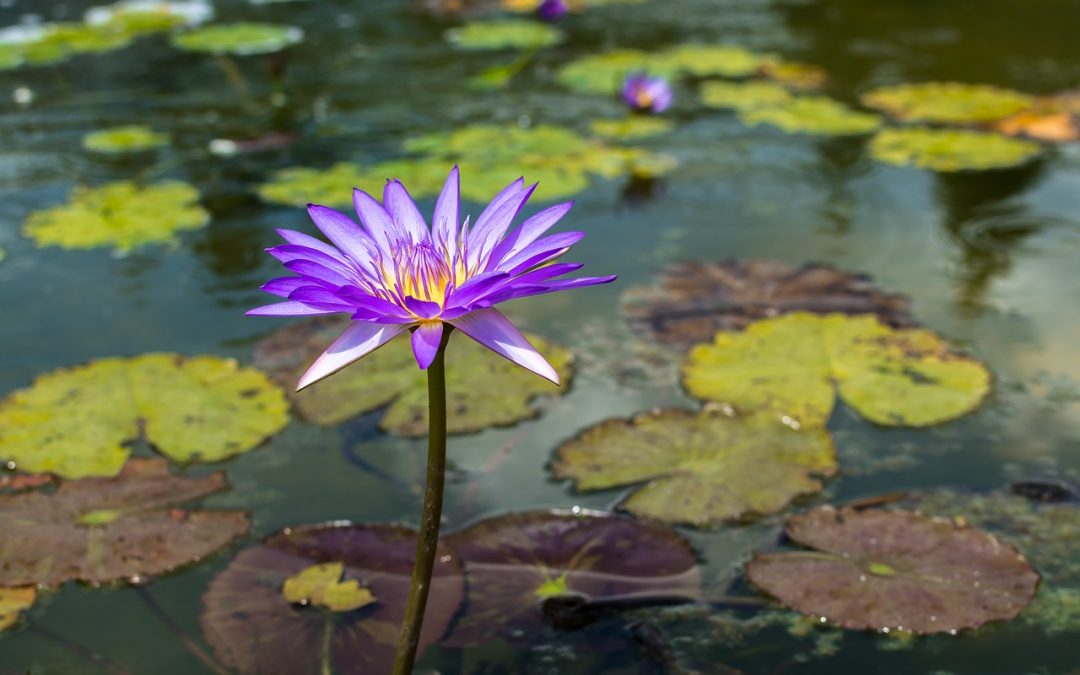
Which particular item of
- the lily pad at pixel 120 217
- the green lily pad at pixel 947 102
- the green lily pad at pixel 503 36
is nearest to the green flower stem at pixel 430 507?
the lily pad at pixel 120 217

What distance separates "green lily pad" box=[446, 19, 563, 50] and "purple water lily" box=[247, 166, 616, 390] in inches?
182

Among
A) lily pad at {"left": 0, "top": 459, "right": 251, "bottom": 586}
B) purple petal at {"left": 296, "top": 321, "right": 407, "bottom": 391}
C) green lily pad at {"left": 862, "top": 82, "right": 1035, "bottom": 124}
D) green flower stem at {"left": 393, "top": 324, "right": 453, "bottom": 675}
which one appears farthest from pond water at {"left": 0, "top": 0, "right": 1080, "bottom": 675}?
purple petal at {"left": 296, "top": 321, "right": 407, "bottom": 391}

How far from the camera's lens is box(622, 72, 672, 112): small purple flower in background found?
4746 mm

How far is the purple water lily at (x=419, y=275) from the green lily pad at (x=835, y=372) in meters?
1.33

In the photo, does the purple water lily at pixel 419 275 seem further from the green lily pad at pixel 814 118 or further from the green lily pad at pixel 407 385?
the green lily pad at pixel 814 118

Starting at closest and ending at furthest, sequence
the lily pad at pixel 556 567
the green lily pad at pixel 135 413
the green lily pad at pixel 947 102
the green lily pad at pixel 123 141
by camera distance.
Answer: the lily pad at pixel 556 567 < the green lily pad at pixel 135 413 < the green lily pad at pixel 123 141 < the green lily pad at pixel 947 102

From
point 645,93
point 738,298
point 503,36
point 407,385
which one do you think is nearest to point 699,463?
point 407,385

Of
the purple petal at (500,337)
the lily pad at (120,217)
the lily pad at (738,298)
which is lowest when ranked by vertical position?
the lily pad at (738,298)

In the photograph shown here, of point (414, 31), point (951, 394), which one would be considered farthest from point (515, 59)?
point (951, 394)

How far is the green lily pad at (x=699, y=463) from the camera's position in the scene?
2402 millimetres

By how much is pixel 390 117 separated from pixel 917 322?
2.68 meters

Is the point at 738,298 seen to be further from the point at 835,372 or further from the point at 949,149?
the point at 949,149

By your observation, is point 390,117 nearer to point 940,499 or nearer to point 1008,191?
point 1008,191

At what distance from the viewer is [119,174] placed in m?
4.41
